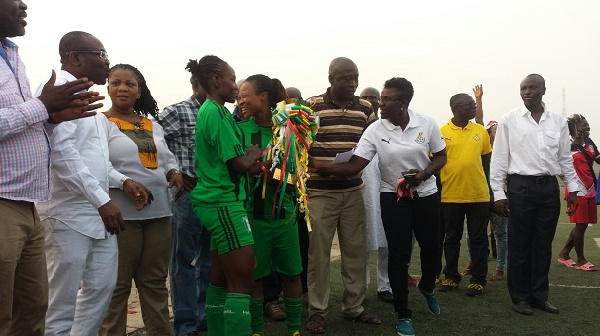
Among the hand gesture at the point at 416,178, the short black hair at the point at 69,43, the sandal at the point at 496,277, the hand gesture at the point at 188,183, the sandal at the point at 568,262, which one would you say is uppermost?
the short black hair at the point at 69,43

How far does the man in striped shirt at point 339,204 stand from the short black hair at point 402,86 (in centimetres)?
39

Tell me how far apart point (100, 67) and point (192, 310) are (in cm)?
225

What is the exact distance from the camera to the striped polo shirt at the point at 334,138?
5.48m

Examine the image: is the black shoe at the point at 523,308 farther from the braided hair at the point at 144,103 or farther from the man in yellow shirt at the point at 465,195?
the braided hair at the point at 144,103

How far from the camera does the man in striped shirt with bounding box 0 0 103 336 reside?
2604 millimetres

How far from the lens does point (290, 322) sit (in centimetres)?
447

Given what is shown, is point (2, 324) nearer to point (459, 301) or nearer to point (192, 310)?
point (192, 310)

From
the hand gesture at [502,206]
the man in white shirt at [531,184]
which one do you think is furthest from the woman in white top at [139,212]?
the man in white shirt at [531,184]

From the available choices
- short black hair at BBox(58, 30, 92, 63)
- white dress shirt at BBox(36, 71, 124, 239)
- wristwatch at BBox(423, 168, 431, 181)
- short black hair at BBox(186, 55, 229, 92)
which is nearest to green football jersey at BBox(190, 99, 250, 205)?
short black hair at BBox(186, 55, 229, 92)

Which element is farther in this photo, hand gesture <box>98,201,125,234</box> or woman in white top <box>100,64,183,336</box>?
woman in white top <box>100,64,183,336</box>

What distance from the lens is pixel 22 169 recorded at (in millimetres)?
2699

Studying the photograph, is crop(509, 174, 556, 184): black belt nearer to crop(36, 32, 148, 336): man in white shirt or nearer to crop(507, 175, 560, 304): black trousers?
crop(507, 175, 560, 304): black trousers

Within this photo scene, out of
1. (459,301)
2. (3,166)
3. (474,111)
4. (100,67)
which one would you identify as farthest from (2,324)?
(474,111)

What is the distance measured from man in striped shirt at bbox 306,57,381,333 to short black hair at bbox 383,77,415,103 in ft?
1.28
